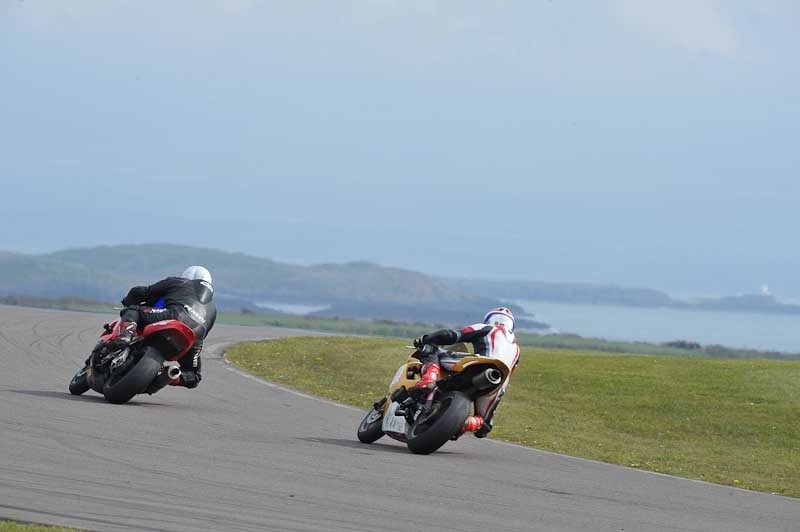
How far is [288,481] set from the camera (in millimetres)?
10805

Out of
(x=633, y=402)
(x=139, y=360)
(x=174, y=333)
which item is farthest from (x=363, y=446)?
(x=633, y=402)

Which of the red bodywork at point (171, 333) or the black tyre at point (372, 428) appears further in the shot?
the red bodywork at point (171, 333)

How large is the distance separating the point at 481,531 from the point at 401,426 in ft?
15.5

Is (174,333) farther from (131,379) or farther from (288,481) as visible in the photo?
(288,481)

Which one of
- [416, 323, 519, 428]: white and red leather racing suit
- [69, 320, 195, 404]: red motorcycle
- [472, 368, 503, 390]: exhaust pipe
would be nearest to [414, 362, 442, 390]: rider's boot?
[416, 323, 519, 428]: white and red leather racing suit

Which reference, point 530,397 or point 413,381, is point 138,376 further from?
point 530,397

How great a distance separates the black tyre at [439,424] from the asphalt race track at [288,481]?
190mm

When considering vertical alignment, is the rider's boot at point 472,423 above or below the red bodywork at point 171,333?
below

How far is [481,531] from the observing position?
370 inches

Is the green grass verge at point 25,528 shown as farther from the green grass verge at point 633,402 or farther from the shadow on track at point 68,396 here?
the green grass verge at point 633,402

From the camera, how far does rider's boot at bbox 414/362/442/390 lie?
1395cm

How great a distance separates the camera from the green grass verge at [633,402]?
17.0 metres

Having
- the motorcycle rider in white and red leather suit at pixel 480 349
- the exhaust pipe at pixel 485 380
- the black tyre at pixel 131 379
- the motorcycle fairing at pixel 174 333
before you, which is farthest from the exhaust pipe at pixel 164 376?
the exhaust pipe at pixel 485 380

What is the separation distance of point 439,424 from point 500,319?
153cm
